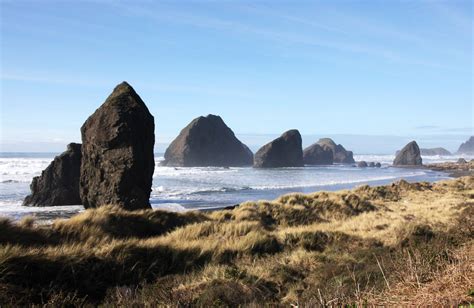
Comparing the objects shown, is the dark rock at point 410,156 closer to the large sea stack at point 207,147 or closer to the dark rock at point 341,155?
the dark rock at point 341,155

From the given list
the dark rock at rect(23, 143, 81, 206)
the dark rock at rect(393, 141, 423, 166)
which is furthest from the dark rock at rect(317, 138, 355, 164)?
the dark rock at rect(23, 143, 81, 206)

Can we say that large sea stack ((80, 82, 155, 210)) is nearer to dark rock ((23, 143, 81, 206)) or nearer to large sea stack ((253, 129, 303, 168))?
dark rock ((23, 143, 81, 206))

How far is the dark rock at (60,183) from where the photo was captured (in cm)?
2916

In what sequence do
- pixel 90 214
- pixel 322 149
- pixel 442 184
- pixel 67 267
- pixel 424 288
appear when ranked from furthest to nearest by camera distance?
pixel 322 149 < pixel 442 184 < pixel 90 214 < pixel 67 267 < pixel 424 288

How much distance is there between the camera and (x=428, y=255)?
22.9ft

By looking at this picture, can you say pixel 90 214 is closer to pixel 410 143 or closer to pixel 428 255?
pixel 428 255

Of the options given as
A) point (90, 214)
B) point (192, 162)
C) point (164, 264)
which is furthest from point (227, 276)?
point (192, 162)

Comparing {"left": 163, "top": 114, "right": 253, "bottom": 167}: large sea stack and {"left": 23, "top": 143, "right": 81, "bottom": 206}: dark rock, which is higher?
{"left": 163, "top": 114, "right": 253, "bottom": 167}: large sea stack

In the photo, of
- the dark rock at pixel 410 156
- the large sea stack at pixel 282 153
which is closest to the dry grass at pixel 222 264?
the large sea stack at pixel 282 153

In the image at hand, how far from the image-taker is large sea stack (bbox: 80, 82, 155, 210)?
23.0 m

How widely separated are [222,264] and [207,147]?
4959 inches

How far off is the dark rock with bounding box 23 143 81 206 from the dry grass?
56.7 ft

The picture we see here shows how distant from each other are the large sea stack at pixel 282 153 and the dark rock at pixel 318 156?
18.8 meters

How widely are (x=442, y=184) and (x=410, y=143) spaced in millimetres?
90501
